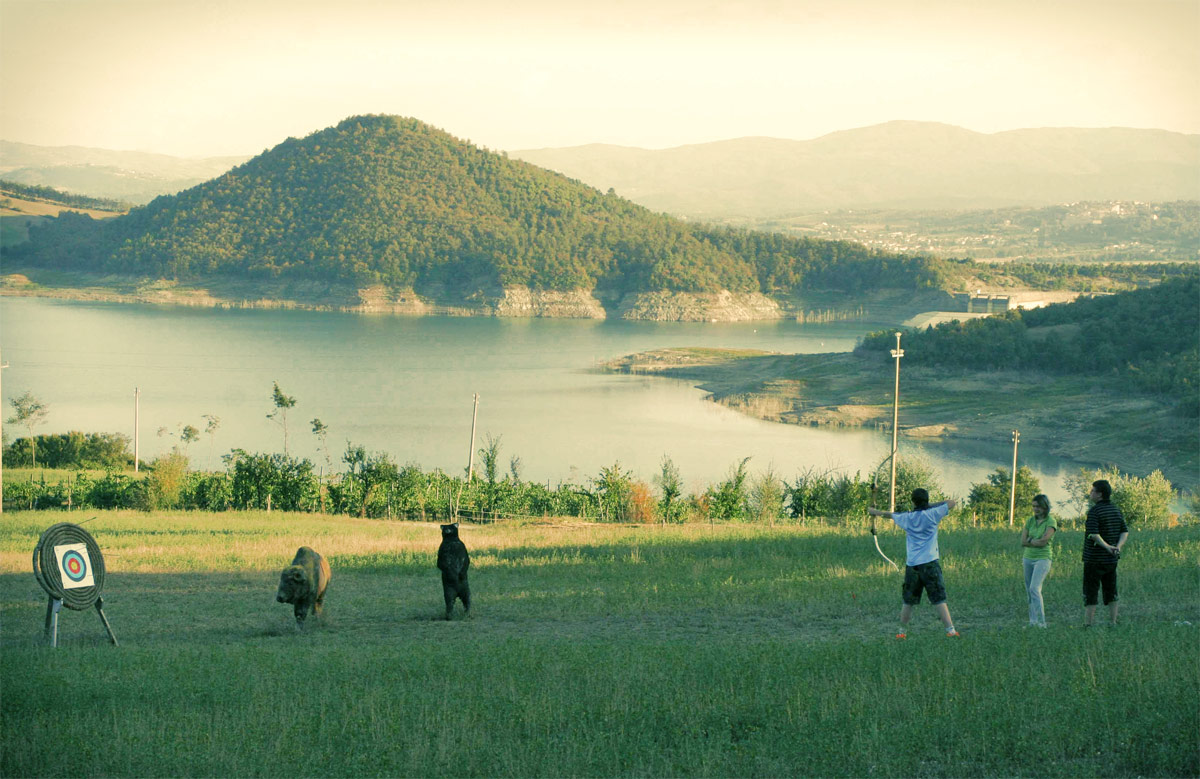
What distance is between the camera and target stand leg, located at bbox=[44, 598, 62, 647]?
403 inches

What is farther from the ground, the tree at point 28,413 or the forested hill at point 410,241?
the forested hill at point 410,241

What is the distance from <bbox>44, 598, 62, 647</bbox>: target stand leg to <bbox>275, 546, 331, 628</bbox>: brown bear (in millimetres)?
2069

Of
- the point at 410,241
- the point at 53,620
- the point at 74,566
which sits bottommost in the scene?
the point at 53,620

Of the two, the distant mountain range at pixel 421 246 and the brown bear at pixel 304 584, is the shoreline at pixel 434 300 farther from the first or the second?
the brown bear at pixel 304 584

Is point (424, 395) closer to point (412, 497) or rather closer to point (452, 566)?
point (412, 497)

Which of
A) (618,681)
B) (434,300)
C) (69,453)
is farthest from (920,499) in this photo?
(434,300)

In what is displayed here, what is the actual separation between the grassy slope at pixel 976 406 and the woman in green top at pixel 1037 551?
39.8 m

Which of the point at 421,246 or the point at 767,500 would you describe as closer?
the point at 767,500

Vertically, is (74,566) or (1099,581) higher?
(1099,581)

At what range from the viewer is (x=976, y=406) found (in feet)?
211

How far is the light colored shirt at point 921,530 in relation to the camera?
9422mm

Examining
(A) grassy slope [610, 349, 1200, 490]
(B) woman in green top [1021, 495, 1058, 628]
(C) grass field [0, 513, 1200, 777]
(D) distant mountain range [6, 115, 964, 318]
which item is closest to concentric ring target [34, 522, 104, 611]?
(C) grass field [0, 513, 1200, 777]

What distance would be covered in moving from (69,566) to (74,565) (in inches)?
3.1

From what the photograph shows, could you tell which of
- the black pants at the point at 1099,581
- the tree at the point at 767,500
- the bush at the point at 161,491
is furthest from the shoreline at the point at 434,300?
the black pants at the point at 1099,581
